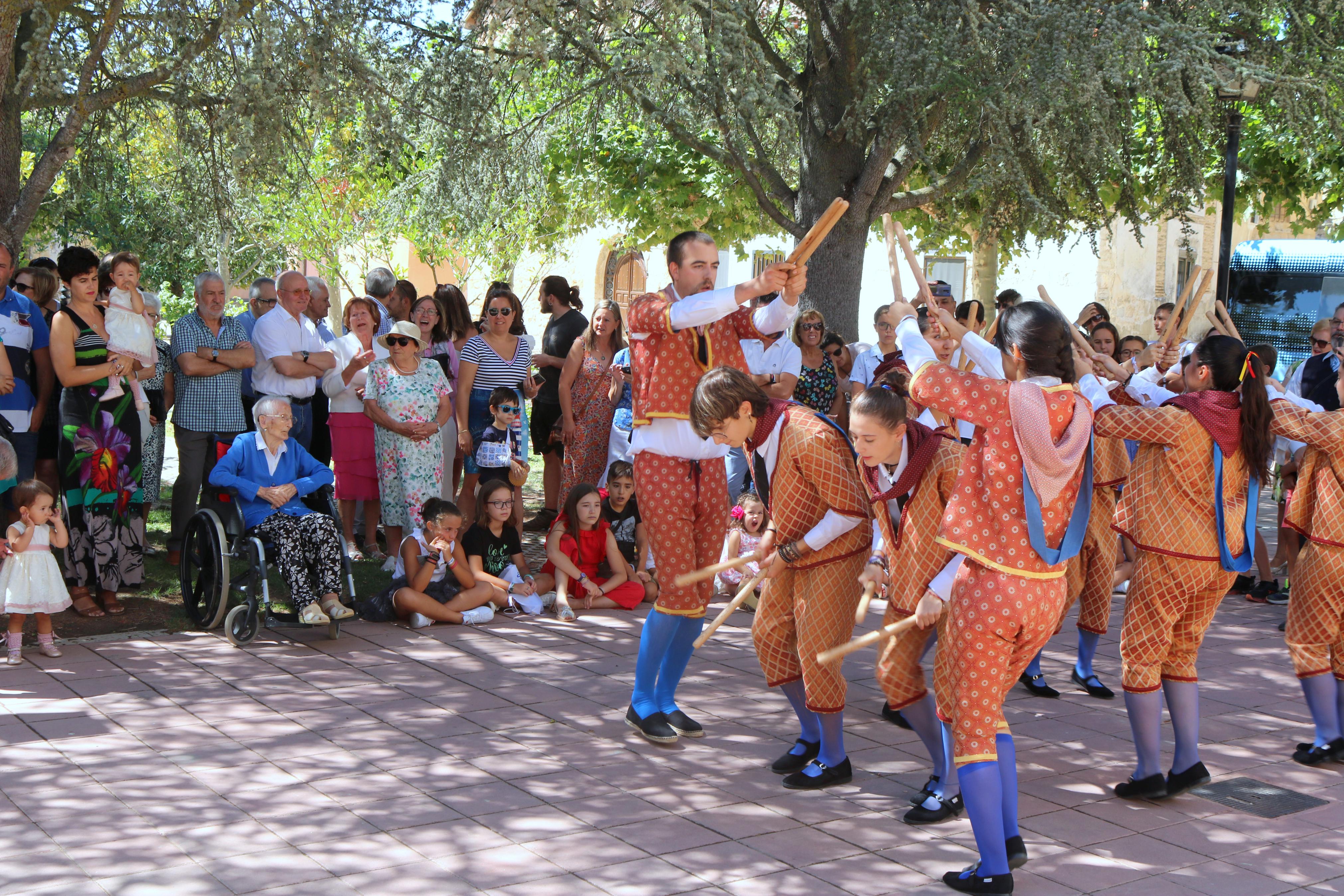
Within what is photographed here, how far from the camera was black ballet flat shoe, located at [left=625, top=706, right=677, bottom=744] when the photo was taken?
4926 mm

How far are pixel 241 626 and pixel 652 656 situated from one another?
2.36 m

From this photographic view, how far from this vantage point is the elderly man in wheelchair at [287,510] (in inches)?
248

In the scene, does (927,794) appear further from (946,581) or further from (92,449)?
(92,449)

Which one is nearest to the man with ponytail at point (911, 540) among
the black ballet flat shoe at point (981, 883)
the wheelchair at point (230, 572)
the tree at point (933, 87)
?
the black ballet flat shoe at point (981, 883)

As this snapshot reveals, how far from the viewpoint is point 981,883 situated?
3.59 meters

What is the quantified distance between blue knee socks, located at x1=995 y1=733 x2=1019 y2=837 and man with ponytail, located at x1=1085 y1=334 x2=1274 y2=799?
885mm

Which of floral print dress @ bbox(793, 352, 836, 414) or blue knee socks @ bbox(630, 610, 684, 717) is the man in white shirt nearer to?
floral print dress @ bbox(793, 352, 836, 414)

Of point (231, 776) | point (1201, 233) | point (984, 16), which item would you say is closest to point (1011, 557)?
point (231, 776)

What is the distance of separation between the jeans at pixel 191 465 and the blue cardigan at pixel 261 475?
97 cm

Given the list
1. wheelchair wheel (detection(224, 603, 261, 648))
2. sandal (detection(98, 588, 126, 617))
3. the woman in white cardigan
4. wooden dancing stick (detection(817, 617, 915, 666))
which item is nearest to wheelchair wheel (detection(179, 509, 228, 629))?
wheelchair wheel (detection(224, 603, 261, 648))

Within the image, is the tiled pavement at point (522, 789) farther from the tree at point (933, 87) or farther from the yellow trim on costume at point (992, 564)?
the tree at point (933, 87)

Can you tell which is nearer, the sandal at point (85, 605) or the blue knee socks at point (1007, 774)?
the blue knee socks at point (1007, 774)

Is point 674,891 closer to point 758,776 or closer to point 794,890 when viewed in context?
point 794,890

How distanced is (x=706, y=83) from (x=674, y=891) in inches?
257
